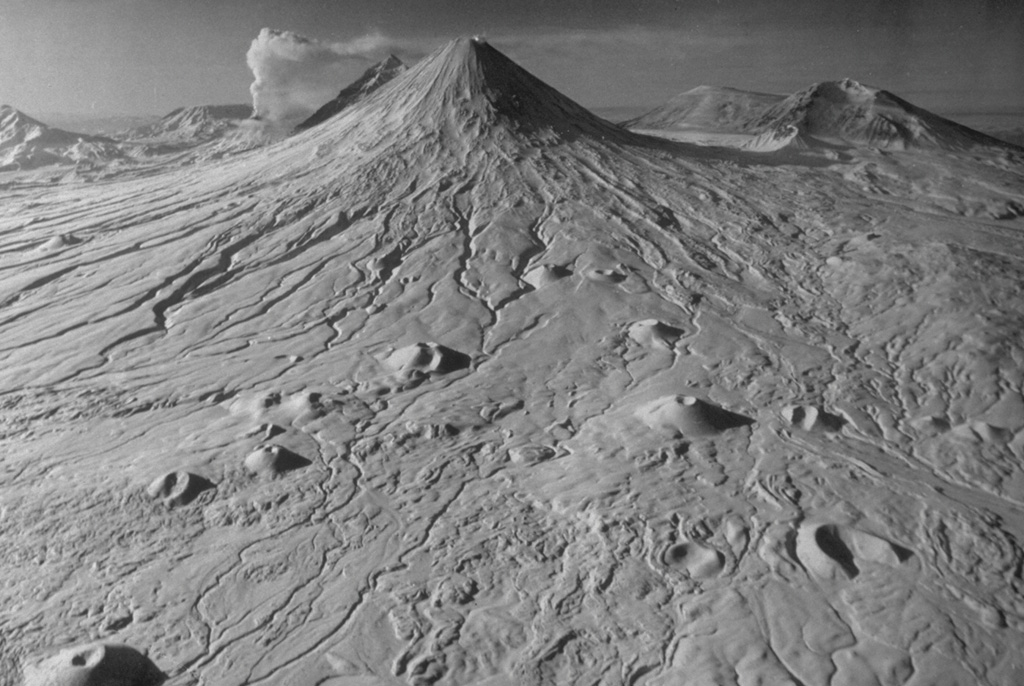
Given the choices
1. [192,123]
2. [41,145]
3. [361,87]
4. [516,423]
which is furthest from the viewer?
[192,123]

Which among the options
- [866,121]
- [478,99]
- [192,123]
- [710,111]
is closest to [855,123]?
[866,121]

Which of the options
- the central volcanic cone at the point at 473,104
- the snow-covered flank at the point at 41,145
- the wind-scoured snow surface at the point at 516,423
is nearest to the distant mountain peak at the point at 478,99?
the central volcanic cone at the point at 473,104

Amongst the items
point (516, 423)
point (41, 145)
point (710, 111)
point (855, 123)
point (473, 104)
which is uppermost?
point (473, 104)

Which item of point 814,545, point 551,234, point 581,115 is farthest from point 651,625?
point 581,115

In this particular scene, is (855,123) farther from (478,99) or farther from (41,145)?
(41,145)

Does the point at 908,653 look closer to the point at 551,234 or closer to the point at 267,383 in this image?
the point at 267,383

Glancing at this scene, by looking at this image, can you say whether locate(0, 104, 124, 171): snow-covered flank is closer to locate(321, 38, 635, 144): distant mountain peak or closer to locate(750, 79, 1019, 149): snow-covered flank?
locate(321, 38, 635, 144): distant mountain peak

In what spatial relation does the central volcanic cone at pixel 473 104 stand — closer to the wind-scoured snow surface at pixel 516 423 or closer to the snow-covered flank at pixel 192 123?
the wind-scoured snow surface at pixel 516 423
